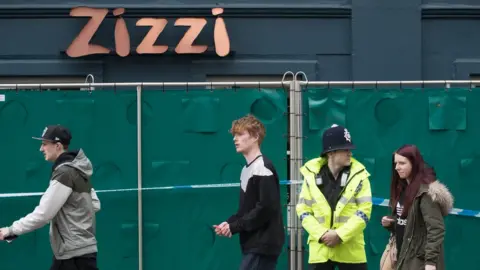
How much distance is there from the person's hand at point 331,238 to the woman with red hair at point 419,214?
54 cm

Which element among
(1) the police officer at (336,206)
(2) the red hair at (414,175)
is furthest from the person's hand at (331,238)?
(2) the red hair at (414,175)

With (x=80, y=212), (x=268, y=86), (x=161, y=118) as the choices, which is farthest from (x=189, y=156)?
(x=80, y=212)

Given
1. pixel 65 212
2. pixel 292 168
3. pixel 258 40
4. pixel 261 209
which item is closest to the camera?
pixel 261 209

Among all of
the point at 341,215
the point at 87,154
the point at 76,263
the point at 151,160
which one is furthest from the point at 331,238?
the point at 87,154

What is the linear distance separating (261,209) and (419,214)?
1.27m

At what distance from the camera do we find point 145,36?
563 inches

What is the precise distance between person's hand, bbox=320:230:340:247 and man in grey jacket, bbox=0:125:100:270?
198 centimetres

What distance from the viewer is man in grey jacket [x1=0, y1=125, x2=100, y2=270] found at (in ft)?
24.8

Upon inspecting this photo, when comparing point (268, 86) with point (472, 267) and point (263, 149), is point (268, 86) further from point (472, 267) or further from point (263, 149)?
point (472, 267)

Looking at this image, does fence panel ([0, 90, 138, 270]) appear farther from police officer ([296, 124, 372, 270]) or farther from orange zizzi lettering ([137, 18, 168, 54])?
orange zizzi lettering ([137, 18, 168, 54])

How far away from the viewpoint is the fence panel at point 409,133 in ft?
31.5

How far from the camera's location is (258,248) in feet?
24.6

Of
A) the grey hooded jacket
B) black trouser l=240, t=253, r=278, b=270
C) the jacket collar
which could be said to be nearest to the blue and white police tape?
the jacket collar

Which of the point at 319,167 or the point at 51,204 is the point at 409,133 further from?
the point at 51,204
